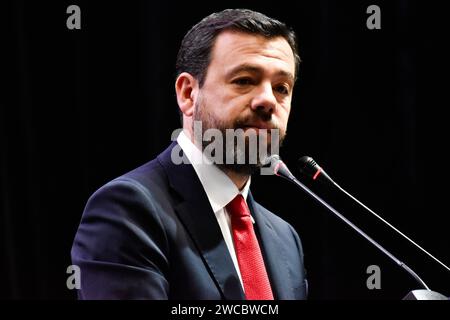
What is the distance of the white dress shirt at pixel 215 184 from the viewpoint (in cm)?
160

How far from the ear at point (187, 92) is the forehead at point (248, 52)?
0.32 feet

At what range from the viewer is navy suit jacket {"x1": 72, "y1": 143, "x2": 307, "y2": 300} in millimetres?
1298

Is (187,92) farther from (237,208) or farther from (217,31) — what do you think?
(237,208)

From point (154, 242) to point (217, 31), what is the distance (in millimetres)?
702

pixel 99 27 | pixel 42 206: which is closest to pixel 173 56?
pixel 99 27

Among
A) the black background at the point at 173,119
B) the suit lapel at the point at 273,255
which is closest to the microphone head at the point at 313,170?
the suit lapel at the point at 273,255

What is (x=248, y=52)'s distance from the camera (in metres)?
1.63

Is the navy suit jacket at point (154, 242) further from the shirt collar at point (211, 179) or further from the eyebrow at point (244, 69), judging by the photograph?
the eyebrow at point (244, 69)

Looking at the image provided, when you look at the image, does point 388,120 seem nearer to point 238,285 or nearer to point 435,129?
point 435,129

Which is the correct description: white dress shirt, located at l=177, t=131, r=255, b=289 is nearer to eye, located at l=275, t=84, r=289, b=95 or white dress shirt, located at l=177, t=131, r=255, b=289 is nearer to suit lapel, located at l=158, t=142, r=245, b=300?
suit lapel, located at l=158, t=142, r=245, b=300

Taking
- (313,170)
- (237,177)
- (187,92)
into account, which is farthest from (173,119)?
(313,170)

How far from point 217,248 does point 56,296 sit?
162 centimetres

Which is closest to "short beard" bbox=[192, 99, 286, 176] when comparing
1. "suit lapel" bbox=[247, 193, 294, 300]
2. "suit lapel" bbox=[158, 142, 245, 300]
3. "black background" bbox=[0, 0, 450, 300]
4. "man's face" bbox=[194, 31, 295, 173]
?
"man's face" bbox=[194, 31, 295, 173]

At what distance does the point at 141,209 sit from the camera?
4.63ft
